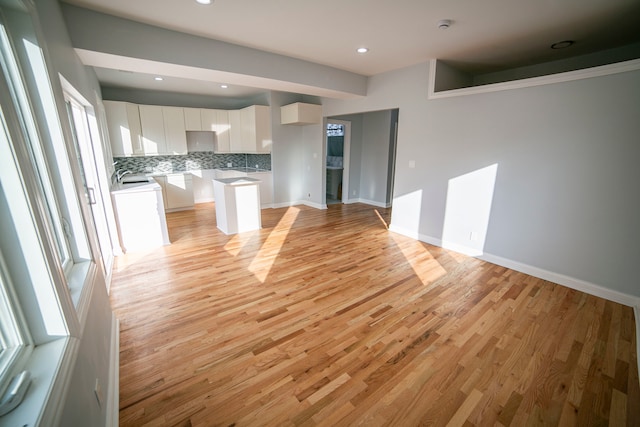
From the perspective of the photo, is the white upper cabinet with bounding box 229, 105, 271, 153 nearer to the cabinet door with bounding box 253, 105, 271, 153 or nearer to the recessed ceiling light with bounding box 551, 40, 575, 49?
the cabinet door with bounding box 253, 105, 271, 153

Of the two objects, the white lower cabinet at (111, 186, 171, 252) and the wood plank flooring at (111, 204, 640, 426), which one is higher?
the white lower cabinet at (111, 186, 171, 252)

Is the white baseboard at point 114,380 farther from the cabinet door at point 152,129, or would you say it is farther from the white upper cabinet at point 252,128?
the cabinet door at point 152,129

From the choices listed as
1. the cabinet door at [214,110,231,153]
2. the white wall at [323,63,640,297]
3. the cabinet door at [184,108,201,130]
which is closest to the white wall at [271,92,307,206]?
the cabinet door at [214,110,231,153]

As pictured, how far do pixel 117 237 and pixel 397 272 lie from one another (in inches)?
145

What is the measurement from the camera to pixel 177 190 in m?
5.93

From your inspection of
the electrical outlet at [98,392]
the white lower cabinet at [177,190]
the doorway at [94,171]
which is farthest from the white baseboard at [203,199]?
the electrical outlet at [98,392]

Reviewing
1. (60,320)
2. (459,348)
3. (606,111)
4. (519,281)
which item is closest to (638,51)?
(606,111)

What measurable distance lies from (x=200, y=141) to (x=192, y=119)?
733 millimetres

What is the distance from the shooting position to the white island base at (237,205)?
4395 millimetres

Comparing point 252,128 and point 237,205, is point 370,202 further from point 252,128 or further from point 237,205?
point 237,205

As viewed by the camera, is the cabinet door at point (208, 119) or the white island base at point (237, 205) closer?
A: the white island base at point (237, 205)

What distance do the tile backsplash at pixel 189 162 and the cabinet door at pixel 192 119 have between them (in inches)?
30.8

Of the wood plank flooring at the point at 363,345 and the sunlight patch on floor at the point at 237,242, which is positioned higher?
the sunlight patch on floor at the point at 237,242

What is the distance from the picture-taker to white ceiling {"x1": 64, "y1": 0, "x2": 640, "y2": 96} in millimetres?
2285
